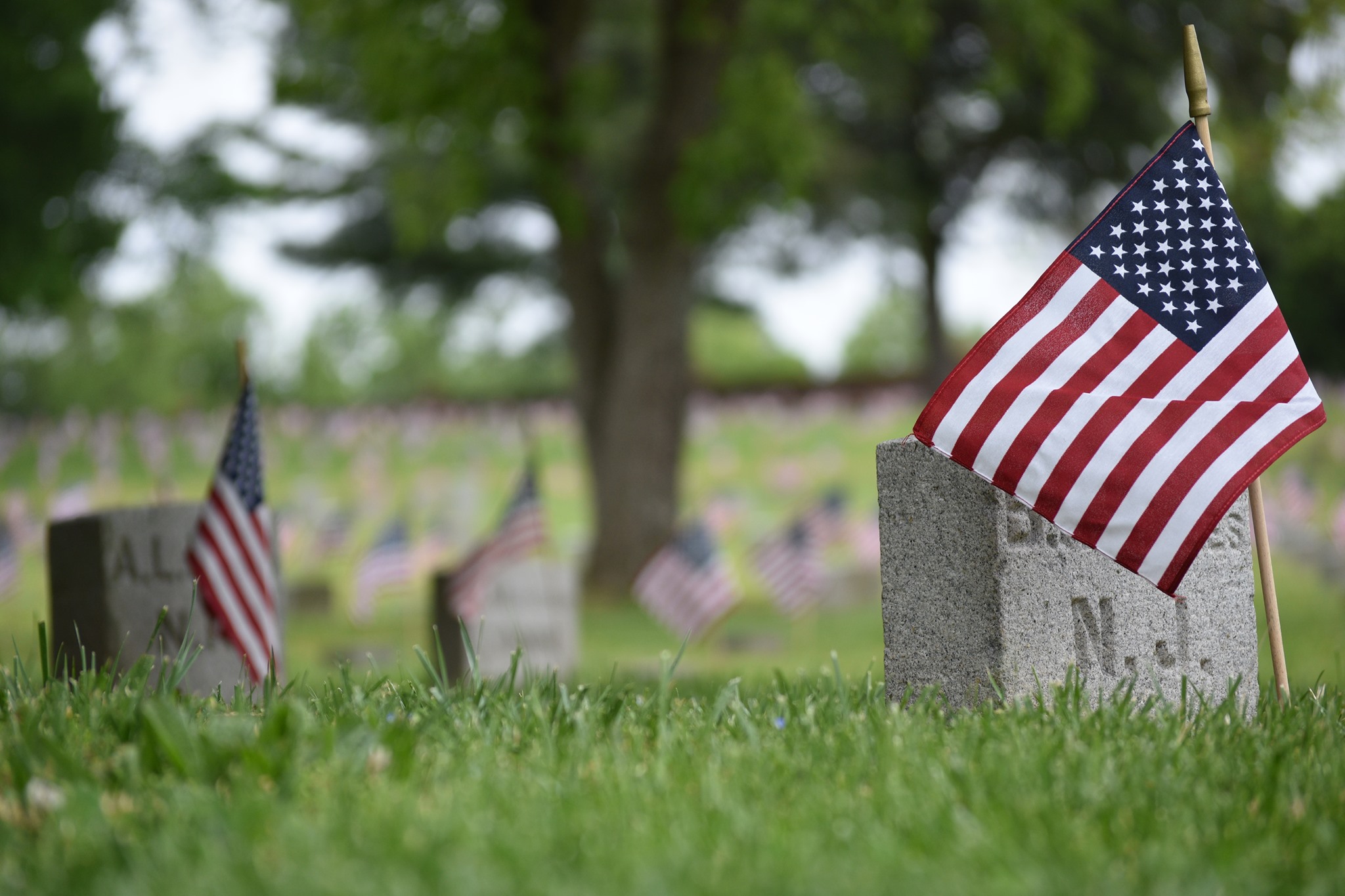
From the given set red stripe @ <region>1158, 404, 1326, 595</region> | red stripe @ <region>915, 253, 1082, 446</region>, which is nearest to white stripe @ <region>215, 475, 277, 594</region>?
red stripe @ <region>915, 253, 1082, 446</region>

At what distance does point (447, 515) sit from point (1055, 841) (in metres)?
20.8

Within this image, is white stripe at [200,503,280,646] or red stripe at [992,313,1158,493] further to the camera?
white stripe at [200,503,280,646]

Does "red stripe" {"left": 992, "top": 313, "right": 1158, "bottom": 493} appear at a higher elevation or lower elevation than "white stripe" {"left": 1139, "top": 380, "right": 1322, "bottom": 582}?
higher

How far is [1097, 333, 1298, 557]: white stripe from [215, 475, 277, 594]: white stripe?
3261 mm

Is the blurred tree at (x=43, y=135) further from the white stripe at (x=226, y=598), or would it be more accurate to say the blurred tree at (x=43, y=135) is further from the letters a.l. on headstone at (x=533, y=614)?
the white stripe at (x=226, y=598)

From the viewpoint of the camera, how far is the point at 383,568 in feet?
42.2

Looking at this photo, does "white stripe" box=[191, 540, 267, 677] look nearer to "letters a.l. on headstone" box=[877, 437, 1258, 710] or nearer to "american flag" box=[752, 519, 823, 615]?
"letters a.l. on headstone" box=[877, 437, 1258, 710]

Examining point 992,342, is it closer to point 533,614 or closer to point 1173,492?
point 1173,492

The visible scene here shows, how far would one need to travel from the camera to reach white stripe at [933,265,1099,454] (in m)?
3.53

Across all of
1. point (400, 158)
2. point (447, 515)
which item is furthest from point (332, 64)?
point (447, 515)

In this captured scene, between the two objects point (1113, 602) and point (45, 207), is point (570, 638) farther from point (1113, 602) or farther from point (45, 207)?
point (45, 207)

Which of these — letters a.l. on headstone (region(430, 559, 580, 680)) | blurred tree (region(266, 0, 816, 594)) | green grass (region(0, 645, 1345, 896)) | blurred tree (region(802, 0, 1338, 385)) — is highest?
blurred tree (region(802, 0, 1338, 385))

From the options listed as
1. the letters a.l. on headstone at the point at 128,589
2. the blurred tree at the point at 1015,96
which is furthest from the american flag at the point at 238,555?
the blurred tree at the point at 1015,96

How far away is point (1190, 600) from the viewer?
403 cm
